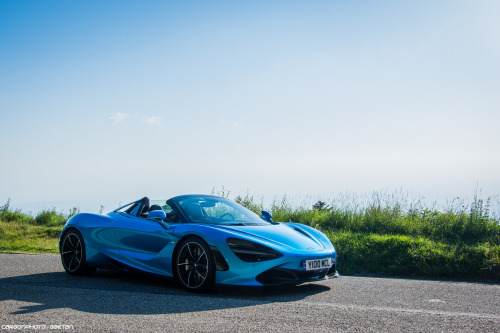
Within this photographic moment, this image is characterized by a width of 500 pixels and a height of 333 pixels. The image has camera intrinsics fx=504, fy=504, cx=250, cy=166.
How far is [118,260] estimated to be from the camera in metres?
7.32

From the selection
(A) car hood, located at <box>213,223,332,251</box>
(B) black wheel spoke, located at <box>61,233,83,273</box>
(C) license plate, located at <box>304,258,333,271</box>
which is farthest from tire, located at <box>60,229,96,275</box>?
(C) license plate, located at <box>304,258,333,271</box>

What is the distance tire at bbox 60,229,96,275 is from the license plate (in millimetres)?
3654


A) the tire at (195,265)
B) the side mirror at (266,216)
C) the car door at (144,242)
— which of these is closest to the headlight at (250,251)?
the tire at (195,265)

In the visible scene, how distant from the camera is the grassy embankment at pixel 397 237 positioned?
8664 mm

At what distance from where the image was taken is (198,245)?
6.20m

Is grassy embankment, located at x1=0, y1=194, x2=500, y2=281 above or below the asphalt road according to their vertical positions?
above

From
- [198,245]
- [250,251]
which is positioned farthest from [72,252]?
[250,251]

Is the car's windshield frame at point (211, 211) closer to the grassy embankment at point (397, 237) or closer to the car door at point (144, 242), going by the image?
the car door at point (144, 242)

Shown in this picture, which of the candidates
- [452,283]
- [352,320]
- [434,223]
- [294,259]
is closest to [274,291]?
[294,259]

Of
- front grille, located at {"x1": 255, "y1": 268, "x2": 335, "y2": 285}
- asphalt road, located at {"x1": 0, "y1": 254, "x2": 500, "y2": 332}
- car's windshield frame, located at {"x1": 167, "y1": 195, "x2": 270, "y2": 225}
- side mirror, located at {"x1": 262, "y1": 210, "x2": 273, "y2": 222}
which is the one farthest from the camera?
side mirror, located at {"x1": 262, "y1": 210, "x2": 273, "y2": 222}

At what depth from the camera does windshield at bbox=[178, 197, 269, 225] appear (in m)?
6.89

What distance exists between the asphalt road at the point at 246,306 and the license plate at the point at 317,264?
1.04 feet

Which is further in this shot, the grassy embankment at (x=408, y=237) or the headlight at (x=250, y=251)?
the grassy embankment at (x=408, y=237)

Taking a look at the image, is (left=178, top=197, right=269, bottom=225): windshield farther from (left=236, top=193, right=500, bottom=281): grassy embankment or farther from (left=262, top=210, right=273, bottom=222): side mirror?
(left=236, top=193, right=500, bottom=281): grassy embankment
